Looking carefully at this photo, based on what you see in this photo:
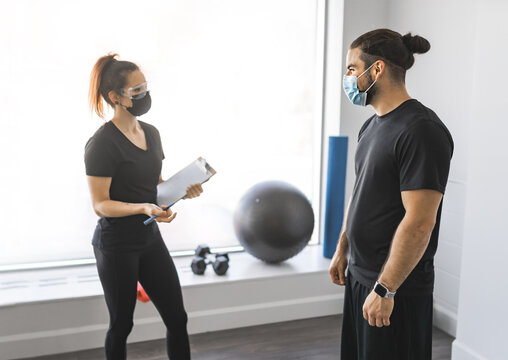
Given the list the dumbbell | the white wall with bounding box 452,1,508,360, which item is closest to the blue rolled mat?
the dumbbell

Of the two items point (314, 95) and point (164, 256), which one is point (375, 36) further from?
point (314, 95)

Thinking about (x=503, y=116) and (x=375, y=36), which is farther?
(x=503, y=116)

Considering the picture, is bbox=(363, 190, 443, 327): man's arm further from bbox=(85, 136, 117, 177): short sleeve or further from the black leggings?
bbox=(85, 136, 117, 177): short sleeve

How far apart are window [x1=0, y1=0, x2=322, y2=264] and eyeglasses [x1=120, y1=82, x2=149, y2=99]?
1128 mm

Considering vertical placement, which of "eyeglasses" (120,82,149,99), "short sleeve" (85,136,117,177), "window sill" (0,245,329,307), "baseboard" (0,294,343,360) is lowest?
"baseboard" (0,294,343,360)

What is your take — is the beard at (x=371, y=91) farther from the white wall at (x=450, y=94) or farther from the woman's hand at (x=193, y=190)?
the white wall at (x=450, y=94)

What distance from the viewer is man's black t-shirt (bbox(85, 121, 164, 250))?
1909 mm

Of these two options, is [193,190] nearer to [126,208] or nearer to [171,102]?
[126,208]

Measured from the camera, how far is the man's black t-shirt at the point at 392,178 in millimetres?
1378

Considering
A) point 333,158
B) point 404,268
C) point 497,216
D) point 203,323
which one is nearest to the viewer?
point 404,268

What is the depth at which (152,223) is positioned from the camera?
208 centimetres

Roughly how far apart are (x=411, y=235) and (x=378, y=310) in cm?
25

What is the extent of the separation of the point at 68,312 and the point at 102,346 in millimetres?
275

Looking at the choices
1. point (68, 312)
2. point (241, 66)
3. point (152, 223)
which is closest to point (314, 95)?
point (241, 66)
